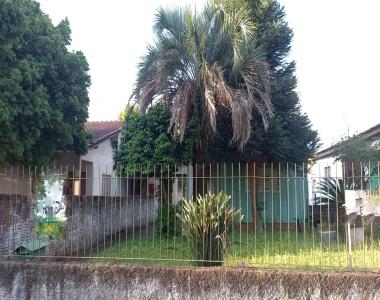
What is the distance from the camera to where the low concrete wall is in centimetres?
600

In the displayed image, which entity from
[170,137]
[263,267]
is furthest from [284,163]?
[263,267]

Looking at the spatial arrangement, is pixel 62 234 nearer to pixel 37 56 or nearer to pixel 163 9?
pixel 37 56

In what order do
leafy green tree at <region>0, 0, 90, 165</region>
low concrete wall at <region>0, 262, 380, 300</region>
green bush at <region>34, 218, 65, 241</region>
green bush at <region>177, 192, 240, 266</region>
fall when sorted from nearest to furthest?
low concrete wall at <region>0, 262, 380, 300</region> → green bush at <region>177, 192, 240, 266</region> → green bush at <region>34, 218, 65, 241</region> → leafy green tree at <region>0, 0, 90, 165</region>

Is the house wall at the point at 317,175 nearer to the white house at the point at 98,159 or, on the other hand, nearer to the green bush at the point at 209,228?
the green bush at the point at 209,228

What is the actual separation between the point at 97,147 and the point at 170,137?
544cm

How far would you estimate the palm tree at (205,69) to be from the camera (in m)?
11.4

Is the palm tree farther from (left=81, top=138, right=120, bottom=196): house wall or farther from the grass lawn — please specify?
(left=81, top=138, right=120, bottom=196): house wall

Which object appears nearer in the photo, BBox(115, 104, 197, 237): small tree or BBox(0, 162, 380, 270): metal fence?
BBox(0, 162, 380, 270): metal fence

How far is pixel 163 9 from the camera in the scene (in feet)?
40.0

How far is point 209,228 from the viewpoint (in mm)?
6828

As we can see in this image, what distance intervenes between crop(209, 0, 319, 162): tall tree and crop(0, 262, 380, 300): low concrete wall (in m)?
7.62

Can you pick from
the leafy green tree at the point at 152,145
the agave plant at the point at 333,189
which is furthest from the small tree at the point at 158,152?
the agave plant at the point at 333,189

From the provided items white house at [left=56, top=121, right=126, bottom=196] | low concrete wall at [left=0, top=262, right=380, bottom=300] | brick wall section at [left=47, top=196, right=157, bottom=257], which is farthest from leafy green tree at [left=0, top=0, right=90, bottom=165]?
low concrete wall at [left=0, top=262, right=380, bottom=300]

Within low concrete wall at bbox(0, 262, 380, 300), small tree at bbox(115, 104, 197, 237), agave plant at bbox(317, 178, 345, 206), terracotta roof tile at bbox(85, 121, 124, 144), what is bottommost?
low concrete wall at bbox(0, 262, 380, 300)
